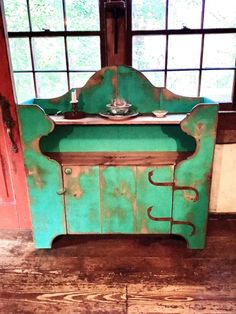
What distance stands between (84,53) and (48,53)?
258mm

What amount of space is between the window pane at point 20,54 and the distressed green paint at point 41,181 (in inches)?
19.6

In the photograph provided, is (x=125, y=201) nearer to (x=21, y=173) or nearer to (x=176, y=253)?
(x=176, y=253)

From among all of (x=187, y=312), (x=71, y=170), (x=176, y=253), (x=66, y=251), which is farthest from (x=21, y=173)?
(x=187, y=312)

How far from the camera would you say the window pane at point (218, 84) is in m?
1.99

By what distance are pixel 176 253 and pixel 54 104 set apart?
4.43ft

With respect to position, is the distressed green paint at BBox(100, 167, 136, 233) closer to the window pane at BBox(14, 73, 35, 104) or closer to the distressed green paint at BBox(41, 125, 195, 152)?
the distressed green paint at BBox(41, 125, 195, 152)

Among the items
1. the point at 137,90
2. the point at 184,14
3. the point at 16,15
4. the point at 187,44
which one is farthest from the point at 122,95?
the point at 16,15

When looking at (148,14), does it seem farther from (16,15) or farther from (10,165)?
(10,165)

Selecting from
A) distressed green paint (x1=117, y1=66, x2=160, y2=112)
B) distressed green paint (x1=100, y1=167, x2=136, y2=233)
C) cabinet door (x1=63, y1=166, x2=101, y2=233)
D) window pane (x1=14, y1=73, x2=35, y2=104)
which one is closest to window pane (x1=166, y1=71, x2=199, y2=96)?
distressed green paint (x1=117, y1=66, x2=160, y2=112)

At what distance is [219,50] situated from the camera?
76.3 inches

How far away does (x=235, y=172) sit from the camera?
7.11 ft

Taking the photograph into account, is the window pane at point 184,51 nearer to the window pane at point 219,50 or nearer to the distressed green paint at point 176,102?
the window pane at point 219,50

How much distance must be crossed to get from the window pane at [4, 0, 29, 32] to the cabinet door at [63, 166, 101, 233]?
1033 millimetres

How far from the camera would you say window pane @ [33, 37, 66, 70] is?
1.93 m
